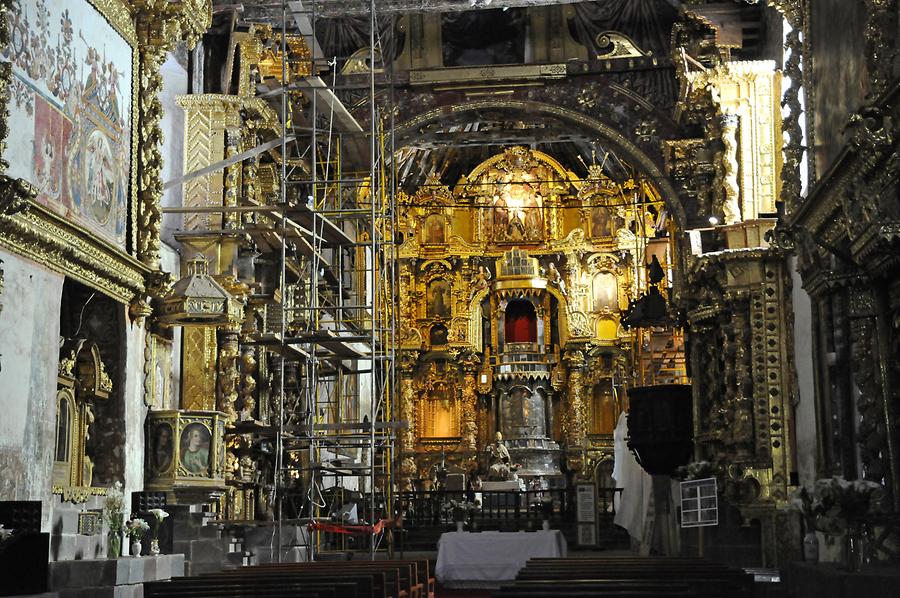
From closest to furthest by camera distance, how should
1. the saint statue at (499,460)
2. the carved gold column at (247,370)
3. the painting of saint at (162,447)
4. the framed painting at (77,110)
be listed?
the framed painting at (77,110) < the painting of saint at (162,447) < the carved gold column at (247,370) < the saint statue at (499,460)

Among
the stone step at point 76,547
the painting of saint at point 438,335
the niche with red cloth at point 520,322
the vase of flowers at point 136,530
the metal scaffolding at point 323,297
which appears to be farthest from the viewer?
the niche with red cloth at point 520,322

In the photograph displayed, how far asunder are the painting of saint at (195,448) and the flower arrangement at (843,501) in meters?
8.11

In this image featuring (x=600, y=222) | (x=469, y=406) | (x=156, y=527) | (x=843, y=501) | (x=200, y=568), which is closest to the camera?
(x=843, y=501)

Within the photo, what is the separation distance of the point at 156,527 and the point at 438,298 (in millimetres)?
19998

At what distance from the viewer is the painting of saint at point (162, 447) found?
15023mm

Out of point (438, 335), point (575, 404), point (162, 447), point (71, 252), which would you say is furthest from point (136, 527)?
point (438, 335)

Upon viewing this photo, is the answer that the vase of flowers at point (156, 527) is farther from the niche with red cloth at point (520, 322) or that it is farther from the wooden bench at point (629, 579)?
the niche with red cloth at point (520, 322)

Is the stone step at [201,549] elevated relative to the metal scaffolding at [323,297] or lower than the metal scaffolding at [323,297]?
lower

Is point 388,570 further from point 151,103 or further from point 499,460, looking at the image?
point 499,460

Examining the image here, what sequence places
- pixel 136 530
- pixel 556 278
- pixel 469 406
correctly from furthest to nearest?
pixel 556 278 → pixel 469 406 → pixel 136 530

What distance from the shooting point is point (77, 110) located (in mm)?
13461

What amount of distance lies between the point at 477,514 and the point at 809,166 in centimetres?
1332

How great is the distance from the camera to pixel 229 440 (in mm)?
18141

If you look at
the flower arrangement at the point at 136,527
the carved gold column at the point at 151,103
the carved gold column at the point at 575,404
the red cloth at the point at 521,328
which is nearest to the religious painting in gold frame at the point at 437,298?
the red cloth at the point at 521,328
